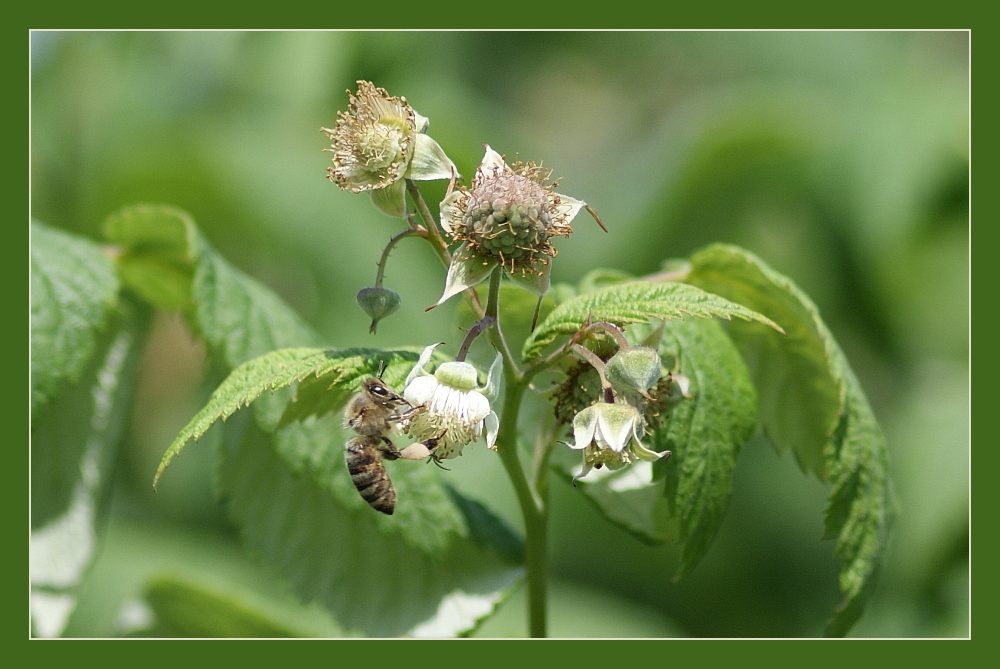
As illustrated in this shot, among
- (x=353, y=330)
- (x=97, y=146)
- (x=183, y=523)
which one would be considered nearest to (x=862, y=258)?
(x=353, y=330)

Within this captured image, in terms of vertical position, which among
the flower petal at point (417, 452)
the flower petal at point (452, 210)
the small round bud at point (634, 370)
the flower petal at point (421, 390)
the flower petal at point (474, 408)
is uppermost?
the flower petal at point (452, 210)

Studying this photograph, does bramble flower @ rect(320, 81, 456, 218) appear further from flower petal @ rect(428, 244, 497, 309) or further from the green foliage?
the green foliage

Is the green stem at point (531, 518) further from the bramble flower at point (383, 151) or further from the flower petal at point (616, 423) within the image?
the bramble flower at point (383, 151)

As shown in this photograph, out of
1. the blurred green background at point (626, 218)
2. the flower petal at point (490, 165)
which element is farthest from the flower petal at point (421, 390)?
the blurred green background at point (626, 218)

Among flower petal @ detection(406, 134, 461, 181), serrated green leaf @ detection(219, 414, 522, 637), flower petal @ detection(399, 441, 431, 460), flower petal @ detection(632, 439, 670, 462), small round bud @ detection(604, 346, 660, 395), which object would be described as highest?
flower petal @ detection(406, 134, 461, 181)

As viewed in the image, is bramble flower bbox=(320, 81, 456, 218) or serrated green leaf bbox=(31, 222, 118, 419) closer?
bramble flower bbox=(320, 81, 456, 218)

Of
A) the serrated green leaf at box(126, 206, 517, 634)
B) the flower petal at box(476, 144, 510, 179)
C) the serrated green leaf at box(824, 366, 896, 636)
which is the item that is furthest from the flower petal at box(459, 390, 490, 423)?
the serrated green leaf at box(824, 366, 896, 636)
